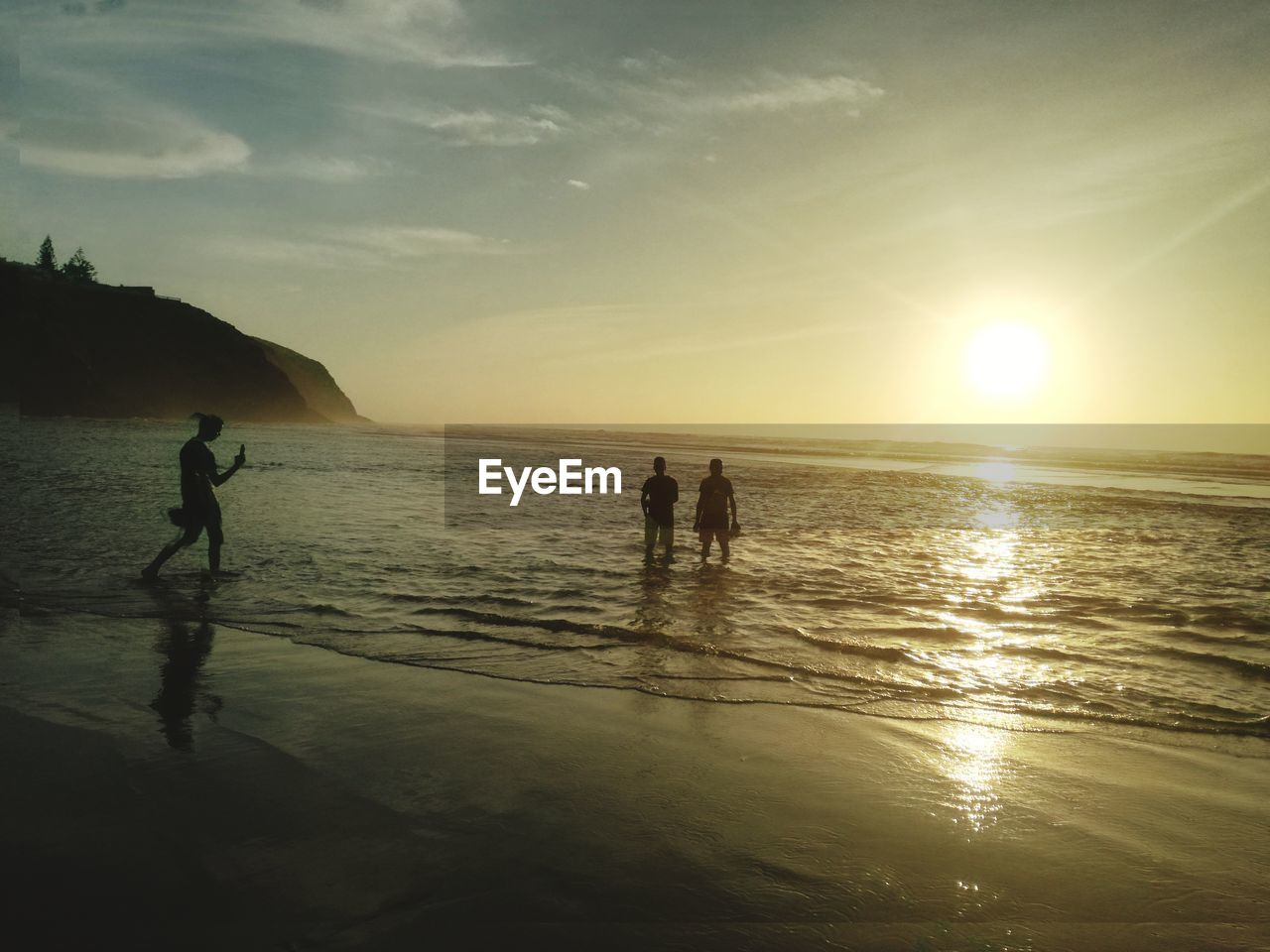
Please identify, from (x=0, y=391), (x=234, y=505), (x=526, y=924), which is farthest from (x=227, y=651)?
(x=0, y=391)

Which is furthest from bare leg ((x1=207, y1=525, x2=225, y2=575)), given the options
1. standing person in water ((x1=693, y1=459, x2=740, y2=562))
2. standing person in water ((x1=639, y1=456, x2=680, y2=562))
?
standing person in water ((x1=693, y1=459, x2=740, y2=562))

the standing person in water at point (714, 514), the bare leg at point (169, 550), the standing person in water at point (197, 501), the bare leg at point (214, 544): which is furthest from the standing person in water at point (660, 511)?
the bare leg at point (169, 550)

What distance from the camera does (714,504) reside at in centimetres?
1405

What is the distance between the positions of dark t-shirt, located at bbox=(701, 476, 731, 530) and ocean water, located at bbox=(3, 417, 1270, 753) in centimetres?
84

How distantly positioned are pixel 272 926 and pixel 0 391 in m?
95.6

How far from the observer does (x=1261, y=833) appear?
172 inches

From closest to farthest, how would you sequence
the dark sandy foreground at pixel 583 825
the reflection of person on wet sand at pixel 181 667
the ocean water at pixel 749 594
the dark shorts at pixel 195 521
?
the dark sandy foreground at pixel 583 825 → the reflection of person on wet sand at pixel 181 667 → the ocean water at pixel 749 594 → the dark shorts at pixel 195 521

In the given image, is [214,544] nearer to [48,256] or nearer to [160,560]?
[160,560]

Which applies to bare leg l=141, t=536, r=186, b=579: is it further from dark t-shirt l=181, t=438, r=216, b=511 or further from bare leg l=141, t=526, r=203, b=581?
dark t-shirt l=181, t=438, r=216, b=511

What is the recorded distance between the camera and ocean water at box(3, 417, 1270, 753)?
23.8ft

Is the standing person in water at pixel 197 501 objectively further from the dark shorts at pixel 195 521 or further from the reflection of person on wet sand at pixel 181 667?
the reflection of person on wet sand at pixel 181 667

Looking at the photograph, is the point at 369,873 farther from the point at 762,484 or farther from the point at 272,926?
the point at 762,484

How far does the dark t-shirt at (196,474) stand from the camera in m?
11.1

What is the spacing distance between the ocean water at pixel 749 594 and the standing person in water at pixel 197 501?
0.62 metres
